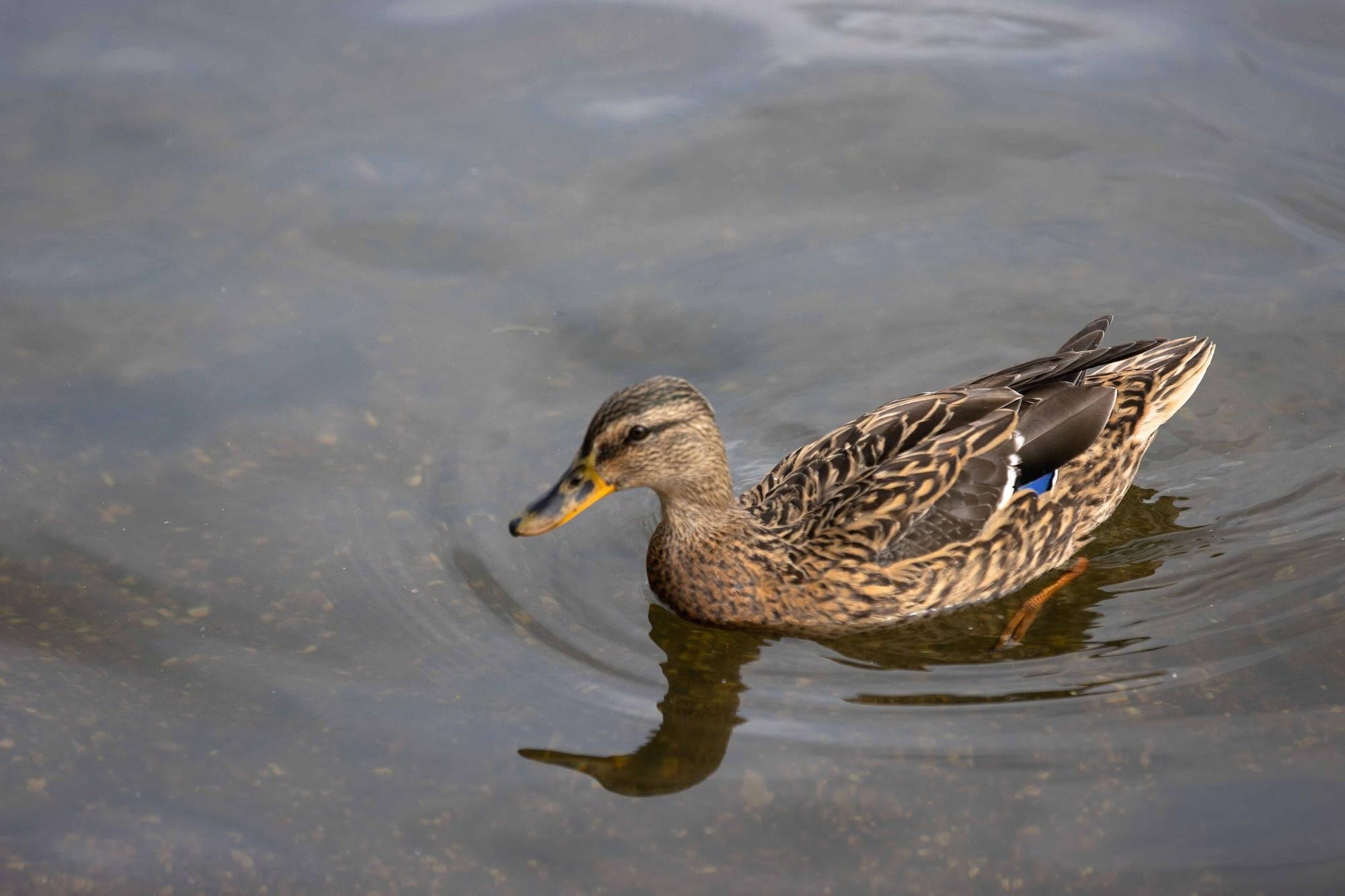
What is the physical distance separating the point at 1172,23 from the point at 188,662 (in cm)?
856

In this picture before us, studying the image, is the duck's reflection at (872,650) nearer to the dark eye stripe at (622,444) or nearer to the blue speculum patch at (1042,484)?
the blue speculum patch at (1042,484)

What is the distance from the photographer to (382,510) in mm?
7867

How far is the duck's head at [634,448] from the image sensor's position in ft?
22.6

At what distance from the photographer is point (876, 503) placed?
→ 733 centimetres

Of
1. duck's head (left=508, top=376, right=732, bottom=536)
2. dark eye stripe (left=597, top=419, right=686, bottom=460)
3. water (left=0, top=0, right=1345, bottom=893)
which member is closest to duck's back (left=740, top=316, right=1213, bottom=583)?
water (left=0, top=0, right=1345, bottom=893)

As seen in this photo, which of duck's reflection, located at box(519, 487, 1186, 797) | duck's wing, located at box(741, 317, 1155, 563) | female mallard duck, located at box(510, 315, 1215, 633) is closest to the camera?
duck's reflection, located at box(519, 487, 1186, 797)

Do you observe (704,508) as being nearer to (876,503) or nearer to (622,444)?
(622,444)

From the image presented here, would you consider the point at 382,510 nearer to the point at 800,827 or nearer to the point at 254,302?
the point at 254,302

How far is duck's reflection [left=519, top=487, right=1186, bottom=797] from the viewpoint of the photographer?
6406 millimetres

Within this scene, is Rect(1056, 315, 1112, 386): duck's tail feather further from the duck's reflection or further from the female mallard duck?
the duck's reflection

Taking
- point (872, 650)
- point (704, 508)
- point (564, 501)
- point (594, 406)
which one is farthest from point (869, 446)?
point (594, 406)

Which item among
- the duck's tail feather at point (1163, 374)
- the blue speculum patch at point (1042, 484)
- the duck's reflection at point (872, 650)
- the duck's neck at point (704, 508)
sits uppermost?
the duck's tail feather at point (1163, 374)

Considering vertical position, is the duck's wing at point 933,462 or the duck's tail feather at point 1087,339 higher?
the duck's tail feather at point 1087,339

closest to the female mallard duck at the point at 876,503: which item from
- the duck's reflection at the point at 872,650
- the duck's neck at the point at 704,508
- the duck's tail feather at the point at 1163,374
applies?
the duck's neck at the point at 704,508
